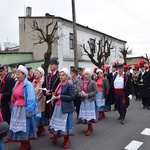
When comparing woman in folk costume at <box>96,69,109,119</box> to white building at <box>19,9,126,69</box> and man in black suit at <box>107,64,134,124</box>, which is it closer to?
man in black suit at <box>107,64,134,124</box>

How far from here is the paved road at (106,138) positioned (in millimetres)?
5336

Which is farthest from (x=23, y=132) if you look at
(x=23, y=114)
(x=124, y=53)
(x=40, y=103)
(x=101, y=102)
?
(x=124, y=53)

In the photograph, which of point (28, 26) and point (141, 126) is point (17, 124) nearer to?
point (141, 126)

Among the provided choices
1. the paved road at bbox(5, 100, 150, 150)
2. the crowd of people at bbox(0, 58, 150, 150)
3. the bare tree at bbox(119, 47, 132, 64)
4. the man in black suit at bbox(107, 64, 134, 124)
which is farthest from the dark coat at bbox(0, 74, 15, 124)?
the bare tree at bbox(119, 47, 132, 64)

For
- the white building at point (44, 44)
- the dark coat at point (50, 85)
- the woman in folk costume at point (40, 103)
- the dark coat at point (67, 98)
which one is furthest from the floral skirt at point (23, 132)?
the white building at point (44, 44)

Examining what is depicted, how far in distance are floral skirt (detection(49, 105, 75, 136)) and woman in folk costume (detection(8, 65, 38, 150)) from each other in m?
0.55

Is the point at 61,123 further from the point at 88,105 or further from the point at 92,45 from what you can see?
the point at 92,45

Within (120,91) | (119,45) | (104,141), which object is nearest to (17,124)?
(104,141)

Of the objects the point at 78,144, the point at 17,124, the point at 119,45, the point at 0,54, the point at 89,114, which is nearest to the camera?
the point at 17,124

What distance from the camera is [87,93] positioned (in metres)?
6.42

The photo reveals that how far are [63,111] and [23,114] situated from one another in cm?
88

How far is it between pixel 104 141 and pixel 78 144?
2.22ft

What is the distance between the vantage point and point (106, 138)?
5961mm

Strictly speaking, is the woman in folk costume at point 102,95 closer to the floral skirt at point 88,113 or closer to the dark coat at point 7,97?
the floral skirt at point 88,113
